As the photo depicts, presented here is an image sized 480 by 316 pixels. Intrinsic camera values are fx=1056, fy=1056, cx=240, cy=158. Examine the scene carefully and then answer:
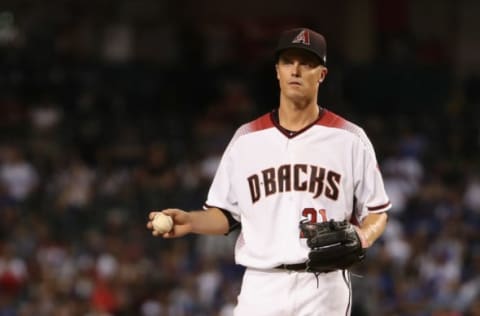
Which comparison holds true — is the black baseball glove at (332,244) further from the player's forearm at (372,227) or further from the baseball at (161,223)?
the baseball at (161,223)

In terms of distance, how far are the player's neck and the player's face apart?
7cm

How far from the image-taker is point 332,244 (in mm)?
3904

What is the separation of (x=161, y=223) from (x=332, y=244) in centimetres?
65

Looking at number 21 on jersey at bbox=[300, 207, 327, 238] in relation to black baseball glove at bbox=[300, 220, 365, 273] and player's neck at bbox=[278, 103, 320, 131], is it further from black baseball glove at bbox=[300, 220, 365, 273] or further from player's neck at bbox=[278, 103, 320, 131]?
player's neck at bbox=[278, 103, 320, 131]

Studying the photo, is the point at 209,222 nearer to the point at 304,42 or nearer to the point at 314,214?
the point at 314,214

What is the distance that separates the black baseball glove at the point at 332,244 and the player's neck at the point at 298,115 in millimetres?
463

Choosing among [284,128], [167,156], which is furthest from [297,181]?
[167,156]

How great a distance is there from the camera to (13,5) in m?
15.5

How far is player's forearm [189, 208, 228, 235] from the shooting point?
427 cm

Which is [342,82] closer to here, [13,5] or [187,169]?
[187,169]

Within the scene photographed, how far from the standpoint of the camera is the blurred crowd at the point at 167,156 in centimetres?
1060

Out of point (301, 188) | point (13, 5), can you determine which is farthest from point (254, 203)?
point (13, 5)

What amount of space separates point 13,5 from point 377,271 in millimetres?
7533

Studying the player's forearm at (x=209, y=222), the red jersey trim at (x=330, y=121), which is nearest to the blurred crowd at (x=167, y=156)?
the player's forearm at (x=209, y=222)
